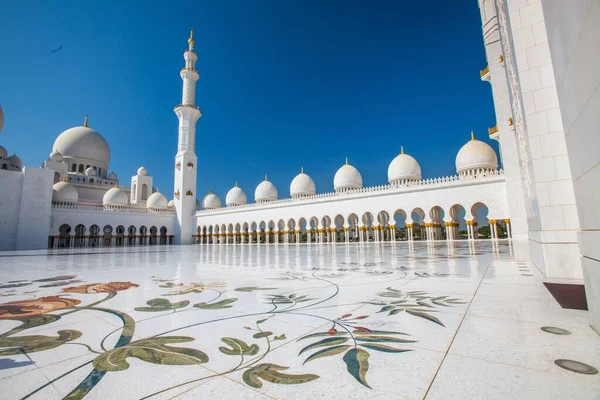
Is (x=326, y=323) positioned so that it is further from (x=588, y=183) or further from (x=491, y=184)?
(x=491, y=184)

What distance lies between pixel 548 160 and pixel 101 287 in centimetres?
430

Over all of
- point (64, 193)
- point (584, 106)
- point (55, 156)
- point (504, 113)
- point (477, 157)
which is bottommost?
point (584, 106)

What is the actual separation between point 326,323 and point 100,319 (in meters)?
1.25

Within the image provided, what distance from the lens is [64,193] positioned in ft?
66.8

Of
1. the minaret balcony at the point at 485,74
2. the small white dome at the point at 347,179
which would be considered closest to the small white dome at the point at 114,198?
the small white dome at the point at 347,179

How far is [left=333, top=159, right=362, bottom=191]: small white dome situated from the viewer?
2030 centimetres

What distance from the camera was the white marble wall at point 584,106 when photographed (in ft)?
3.92

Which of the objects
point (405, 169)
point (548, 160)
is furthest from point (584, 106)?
point (405, 169)

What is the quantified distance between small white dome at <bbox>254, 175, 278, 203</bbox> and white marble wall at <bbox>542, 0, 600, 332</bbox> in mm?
23174

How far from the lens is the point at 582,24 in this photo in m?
1.23

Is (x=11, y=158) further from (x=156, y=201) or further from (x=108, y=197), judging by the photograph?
(x=156, y=201)

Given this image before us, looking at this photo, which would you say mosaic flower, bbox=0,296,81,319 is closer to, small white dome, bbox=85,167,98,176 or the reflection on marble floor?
the reflection on marble floor

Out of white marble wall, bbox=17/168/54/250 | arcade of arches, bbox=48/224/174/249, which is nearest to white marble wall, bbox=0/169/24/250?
white marble wall, bbox=17/168/54/250

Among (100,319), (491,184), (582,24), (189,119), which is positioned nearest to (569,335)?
(582,24)
